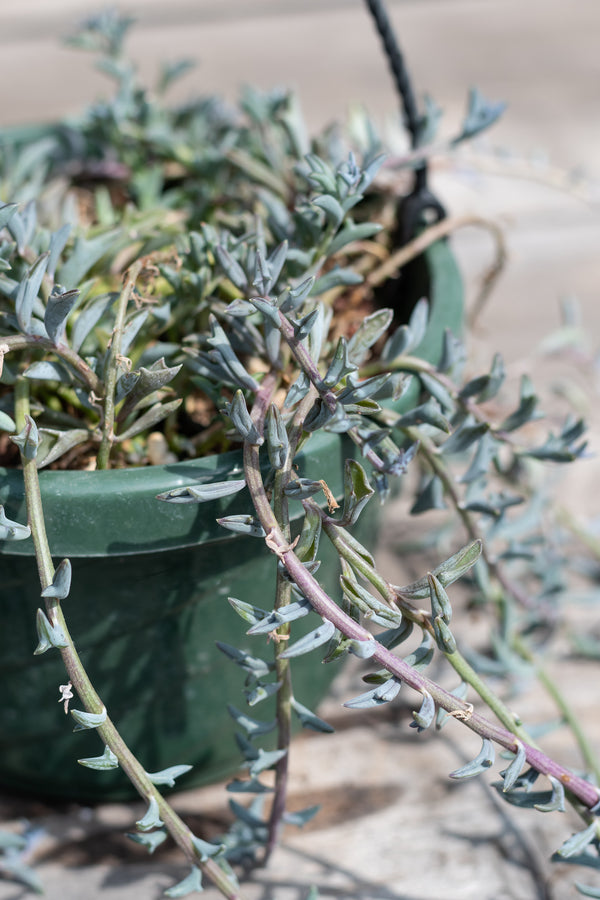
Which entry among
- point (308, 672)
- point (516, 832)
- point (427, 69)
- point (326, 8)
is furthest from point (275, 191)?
point (326, 8)

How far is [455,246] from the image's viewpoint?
1.60 m

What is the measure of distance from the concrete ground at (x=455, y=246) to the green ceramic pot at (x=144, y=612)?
0.08 meters

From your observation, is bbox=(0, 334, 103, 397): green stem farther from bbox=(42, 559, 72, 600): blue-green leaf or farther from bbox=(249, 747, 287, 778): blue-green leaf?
bbox=(249, 747, 287, 778): blue-green leaf

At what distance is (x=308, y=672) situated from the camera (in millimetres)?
706

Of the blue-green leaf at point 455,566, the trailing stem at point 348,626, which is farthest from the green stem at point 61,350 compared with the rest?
the blue-green leaf at point 455,566

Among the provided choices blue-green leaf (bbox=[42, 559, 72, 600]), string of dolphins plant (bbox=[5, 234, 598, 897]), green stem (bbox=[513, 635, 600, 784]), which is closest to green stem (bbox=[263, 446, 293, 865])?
string of dolphins plant (bbox=[5, 234, 598, 897])

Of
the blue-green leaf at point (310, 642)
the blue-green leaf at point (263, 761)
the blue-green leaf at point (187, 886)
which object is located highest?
the blue-green leaf at point (310, 642)

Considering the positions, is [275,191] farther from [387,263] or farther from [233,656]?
[233,656]

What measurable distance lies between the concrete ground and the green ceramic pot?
0.26 feet

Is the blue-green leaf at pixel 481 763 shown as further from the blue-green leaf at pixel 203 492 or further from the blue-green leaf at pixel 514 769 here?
the blue-green leaf at pixel 203 492

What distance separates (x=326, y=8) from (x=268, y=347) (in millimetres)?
2147

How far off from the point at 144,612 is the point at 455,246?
46.3 inches

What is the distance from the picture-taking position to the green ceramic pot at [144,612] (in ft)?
1.69

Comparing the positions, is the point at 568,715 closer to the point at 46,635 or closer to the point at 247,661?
the point at 247,661
